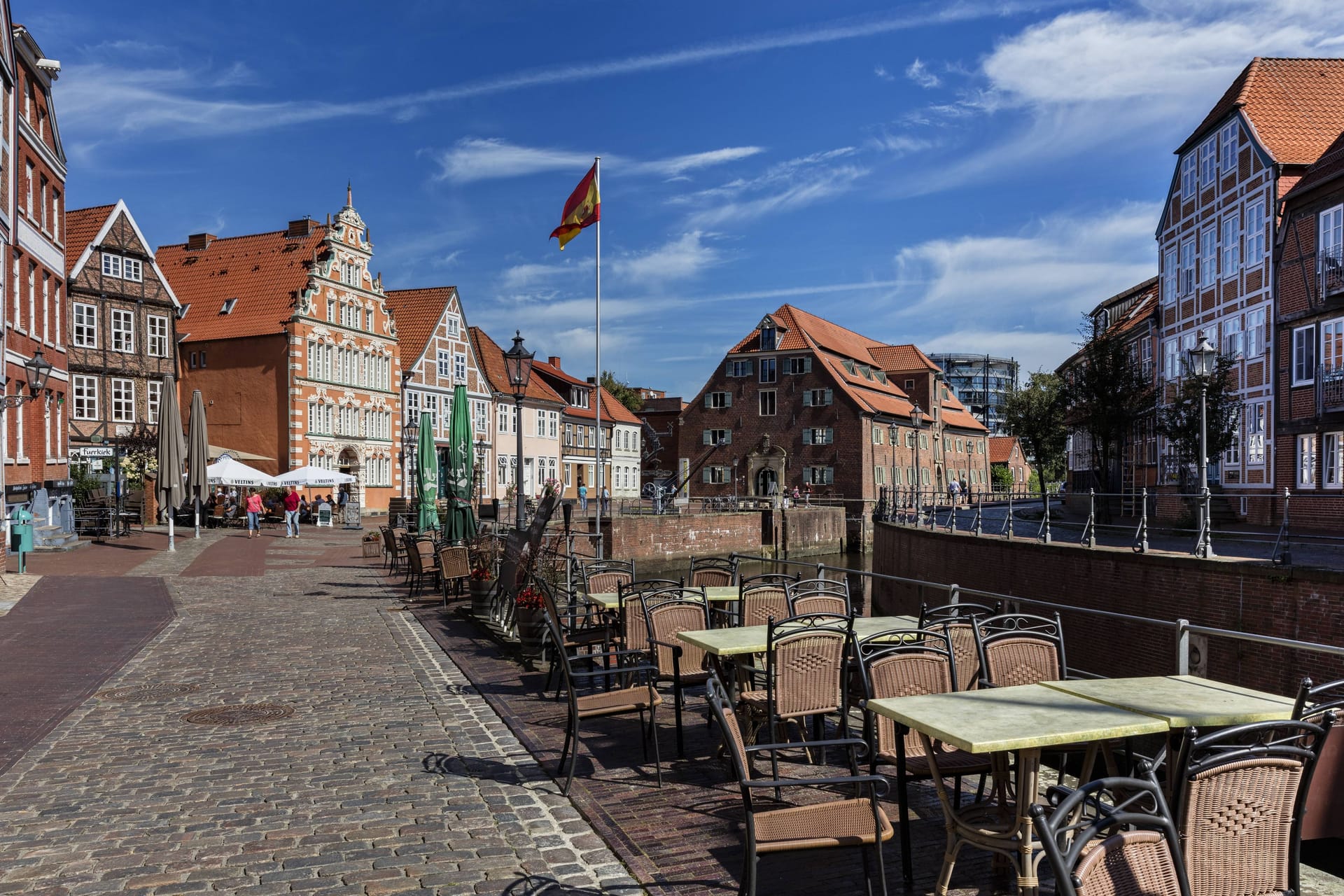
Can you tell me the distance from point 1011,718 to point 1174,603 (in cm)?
1366

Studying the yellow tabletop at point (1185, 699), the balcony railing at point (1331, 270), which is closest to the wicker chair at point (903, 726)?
the yellow tabletop at point (1185, 699)

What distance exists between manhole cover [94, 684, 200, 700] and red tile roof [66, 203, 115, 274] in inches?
1353

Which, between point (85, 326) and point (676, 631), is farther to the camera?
point (85, 326)

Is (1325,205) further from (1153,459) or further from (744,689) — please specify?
(744,689)

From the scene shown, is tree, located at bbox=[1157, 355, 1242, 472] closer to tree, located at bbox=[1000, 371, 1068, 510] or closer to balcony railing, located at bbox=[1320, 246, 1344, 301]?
balcony railing, located at bbox=[1320, 246, 1344, 301]

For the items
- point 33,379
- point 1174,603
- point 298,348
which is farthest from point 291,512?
point 1174,603

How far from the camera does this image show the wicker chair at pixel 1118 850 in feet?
9.27

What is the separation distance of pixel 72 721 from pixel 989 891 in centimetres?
724

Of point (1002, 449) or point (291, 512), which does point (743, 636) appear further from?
point (1002, 449)

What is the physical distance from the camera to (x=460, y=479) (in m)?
19.0

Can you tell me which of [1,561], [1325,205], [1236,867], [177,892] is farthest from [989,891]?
[1325,205]

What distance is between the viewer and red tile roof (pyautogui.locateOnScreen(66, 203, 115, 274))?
39156 mm

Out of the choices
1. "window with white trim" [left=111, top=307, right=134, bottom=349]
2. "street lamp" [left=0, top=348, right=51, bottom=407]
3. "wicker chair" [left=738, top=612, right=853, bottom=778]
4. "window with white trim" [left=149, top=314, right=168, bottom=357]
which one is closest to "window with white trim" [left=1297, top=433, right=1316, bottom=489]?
"wicker chair" [left=738, top=612, right=853, bottom=778]

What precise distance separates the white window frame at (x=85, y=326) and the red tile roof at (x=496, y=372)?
22.7 m
